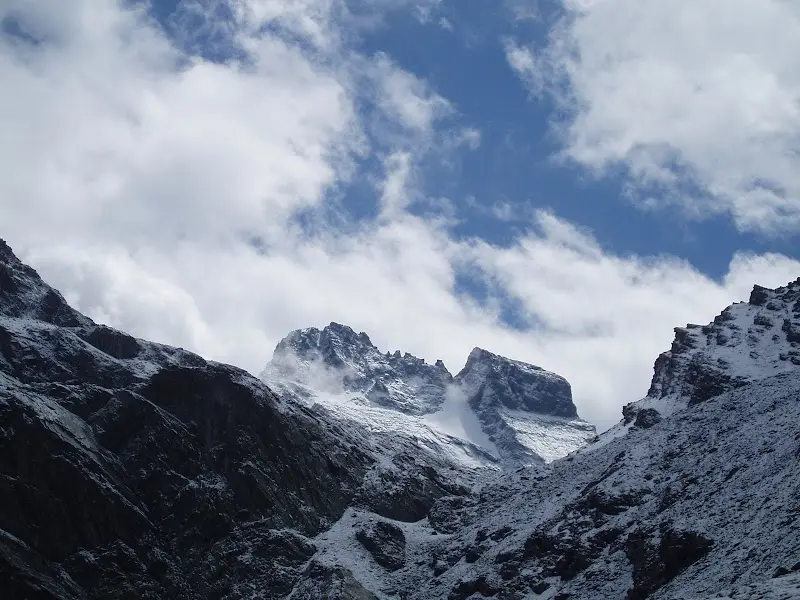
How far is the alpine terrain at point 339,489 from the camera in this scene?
8288cm

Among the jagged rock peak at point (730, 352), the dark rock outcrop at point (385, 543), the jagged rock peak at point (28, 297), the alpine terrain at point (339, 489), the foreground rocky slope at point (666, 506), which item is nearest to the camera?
the foreground rocky slope at point (666, 506)

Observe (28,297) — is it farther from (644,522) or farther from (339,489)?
(644,522)

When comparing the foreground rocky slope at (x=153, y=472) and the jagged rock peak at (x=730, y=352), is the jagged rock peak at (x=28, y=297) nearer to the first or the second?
the foreground rocky slope at (x=153, y=472)

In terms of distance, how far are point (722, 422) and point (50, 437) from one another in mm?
76394

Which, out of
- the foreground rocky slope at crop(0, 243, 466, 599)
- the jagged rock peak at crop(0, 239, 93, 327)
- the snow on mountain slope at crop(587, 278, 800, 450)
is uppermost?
the snow on mountain slope at crop(587, 278, 800, 450)

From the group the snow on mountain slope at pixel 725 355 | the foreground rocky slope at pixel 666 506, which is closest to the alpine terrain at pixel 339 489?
the foreground rocky slope at pixel 666 506

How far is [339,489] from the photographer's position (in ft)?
403

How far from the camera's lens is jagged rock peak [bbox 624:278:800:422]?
4779 inches

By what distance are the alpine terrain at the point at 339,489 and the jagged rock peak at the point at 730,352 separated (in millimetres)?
392

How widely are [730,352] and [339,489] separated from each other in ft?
192

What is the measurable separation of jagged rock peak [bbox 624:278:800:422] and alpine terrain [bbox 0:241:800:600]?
392mm

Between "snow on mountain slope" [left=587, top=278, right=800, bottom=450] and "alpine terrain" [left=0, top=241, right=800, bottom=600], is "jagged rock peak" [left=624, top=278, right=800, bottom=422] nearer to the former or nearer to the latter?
"snow on mountain slope" [left=587, top=278, right=800, bottom=450]

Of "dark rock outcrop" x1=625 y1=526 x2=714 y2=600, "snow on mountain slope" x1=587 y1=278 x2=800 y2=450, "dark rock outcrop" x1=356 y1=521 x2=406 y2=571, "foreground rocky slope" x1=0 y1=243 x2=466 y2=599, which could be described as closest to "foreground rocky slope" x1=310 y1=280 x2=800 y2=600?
"dark rock outcrop" x1=625 y1=526 x2=714 y2=600

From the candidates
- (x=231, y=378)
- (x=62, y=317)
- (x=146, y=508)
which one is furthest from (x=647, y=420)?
(x=62, y=317)
